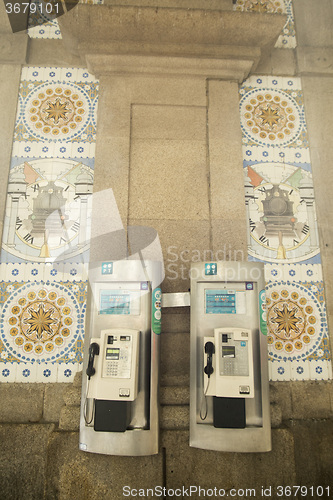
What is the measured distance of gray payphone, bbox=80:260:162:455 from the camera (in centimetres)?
280

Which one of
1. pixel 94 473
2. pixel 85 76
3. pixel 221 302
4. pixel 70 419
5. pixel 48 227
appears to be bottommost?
pixel 94 473

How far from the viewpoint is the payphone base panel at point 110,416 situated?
2770mm

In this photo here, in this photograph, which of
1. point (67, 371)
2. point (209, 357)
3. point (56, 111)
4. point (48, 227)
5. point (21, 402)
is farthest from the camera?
point (56, 111)

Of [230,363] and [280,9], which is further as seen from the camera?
[280,9]

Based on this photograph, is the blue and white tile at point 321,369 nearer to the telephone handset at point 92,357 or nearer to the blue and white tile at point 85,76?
the telephone handset at point 92,357

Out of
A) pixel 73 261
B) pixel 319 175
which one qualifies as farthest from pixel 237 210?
pixel 73 261

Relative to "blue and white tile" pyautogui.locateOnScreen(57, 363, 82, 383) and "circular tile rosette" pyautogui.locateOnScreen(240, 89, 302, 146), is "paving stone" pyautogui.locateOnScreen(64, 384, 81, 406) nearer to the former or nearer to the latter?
"blue and white tile" pyautogui.locateOnScreen(57, 363, 82, 383)

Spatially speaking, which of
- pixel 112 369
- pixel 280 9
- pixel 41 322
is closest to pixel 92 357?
pixel 112 369

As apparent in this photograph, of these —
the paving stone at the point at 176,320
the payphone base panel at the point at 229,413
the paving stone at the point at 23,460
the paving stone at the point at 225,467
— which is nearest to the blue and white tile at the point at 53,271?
the paving stone at the point at 176,320

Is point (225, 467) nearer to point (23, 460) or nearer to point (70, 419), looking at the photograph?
point (70, 419)

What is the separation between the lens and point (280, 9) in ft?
15.1

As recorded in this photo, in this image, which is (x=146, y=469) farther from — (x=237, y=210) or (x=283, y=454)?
(x=237, y=210)

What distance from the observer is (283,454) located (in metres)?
3.03

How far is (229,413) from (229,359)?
0.41 metres
